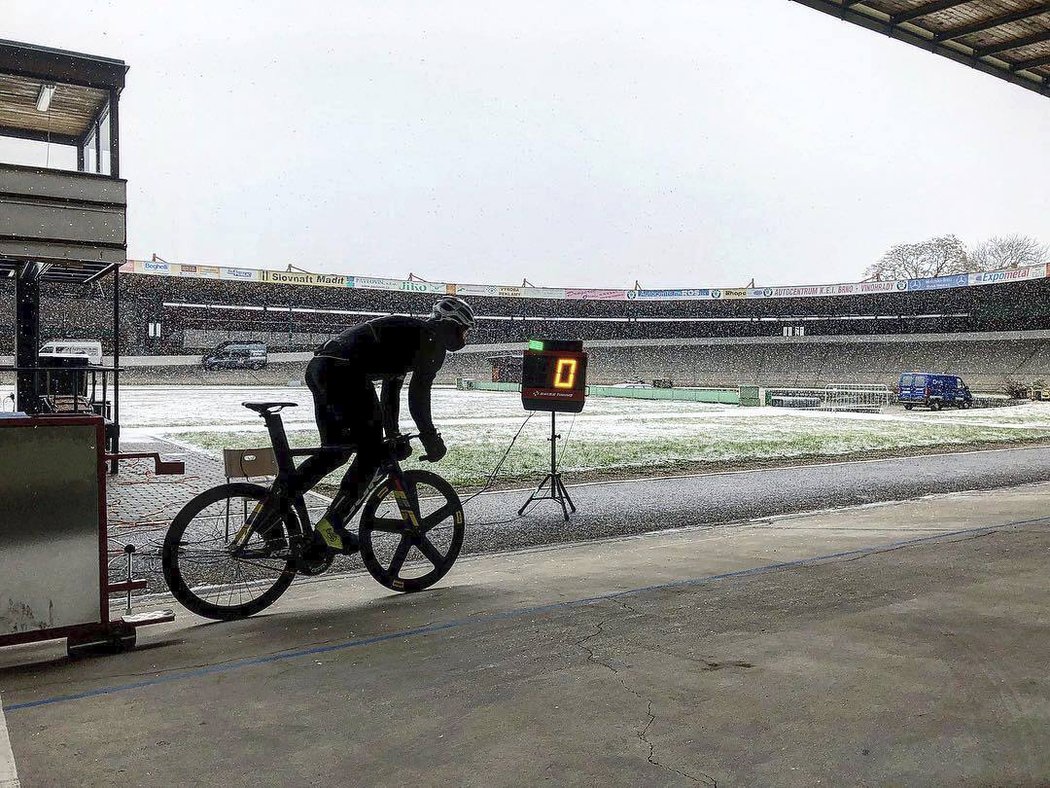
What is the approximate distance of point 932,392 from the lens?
32.7m

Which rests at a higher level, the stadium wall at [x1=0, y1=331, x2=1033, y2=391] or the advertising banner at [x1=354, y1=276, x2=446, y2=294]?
the advertising banner at [x1=354, y1=276, x2=446, y2=294]

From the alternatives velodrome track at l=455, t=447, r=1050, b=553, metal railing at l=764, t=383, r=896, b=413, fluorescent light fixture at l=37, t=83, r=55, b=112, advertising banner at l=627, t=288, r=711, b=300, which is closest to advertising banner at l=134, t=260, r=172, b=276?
metal railing at l=764, t=383, r=896, b=413

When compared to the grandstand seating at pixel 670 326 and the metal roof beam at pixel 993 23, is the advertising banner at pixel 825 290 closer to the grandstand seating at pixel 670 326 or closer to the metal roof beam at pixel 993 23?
the grandstand seating at pixel 670 326

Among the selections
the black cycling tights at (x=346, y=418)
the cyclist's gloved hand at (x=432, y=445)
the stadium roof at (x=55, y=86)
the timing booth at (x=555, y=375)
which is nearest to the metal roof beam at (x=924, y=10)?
the timing booth at (x=555, y=375)

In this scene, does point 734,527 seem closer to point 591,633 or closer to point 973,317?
point 591,633

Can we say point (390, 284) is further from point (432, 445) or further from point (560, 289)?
point (432, 445)

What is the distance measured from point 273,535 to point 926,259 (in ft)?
257

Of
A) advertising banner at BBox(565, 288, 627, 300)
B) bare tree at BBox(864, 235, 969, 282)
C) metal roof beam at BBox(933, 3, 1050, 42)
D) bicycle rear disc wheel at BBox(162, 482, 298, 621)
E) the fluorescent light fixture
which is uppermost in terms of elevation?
bare tree at BBox(864, 235, 969, 282)

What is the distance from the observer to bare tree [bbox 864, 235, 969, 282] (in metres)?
70.6

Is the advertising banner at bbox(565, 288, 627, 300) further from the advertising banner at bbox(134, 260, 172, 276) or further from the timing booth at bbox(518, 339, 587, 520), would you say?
the timing booth at bbox(518, 339, 587, 520)

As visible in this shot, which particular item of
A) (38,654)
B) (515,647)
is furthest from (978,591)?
(38,654)

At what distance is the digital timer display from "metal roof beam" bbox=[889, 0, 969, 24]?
4708mm

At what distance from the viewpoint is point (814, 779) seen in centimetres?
246

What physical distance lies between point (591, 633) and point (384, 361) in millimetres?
1927
